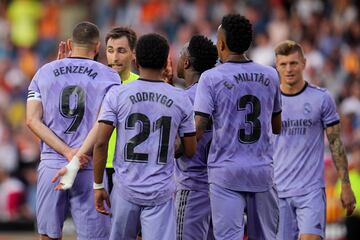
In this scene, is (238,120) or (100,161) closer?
(100,161)

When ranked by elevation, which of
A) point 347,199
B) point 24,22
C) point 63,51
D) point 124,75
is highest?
point 24,22

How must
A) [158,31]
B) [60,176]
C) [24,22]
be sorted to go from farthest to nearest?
[24,22] → [158,31] → [60,176]

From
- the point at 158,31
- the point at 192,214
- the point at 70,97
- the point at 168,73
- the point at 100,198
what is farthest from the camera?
the point at 158,31

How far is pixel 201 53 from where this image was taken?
1170cm

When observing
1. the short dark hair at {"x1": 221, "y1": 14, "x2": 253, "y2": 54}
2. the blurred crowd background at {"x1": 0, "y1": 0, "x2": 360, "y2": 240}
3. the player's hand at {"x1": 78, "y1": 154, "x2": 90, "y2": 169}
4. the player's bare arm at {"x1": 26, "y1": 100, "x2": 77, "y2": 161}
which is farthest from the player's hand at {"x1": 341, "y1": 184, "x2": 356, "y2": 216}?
the blurred crowd background at {"x1": 0, "y1": 0, "x2": 360, "y2": 240}

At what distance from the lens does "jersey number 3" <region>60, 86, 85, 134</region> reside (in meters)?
11.1

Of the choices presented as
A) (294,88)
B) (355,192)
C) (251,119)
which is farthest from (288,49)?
(355,192)

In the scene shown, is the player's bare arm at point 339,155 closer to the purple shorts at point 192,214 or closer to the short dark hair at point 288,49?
the short dark hair at point 288,49

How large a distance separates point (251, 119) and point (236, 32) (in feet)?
2.69

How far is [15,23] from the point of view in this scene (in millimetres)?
25406

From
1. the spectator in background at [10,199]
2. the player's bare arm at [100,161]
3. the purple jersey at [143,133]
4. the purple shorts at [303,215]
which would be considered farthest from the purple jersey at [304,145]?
the spectator in background at [10,199]

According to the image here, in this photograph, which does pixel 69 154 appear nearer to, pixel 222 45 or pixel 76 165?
pixel 76 165

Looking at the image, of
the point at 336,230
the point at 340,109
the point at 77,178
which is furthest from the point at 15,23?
the point at 77,178

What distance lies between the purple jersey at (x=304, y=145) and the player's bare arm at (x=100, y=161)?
2.65 meters
